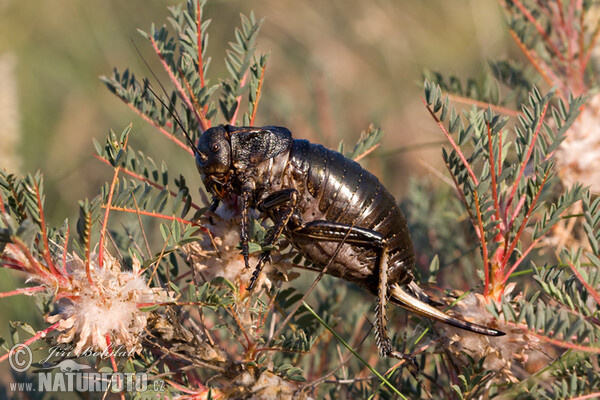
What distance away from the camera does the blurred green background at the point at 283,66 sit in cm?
429

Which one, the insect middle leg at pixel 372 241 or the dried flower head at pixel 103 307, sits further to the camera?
the insect middle leg at pixel 372 241

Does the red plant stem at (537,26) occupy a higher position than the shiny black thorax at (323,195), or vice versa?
the red plant stem at (537,26)

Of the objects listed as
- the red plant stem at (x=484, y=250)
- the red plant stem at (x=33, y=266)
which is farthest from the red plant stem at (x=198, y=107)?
the red plant stem at (x=484, y=250)

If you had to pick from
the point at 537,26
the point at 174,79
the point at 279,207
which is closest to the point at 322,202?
the point at 279,207

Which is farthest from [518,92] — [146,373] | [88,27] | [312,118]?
[88,27]

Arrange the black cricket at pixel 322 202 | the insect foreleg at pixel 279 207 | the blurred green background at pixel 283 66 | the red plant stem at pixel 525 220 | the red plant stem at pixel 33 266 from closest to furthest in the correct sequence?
the red plant stem at pixel 33 266
the red plant stem at pixel 525 220
the insect foreleg at pixel 279 207
the black cricket at pixel 322 202
the blurred green background at pixel 283 66

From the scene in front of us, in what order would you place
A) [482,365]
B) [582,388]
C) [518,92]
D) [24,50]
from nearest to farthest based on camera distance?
[582,388] < [482,365] < [518,92] < [24,50]

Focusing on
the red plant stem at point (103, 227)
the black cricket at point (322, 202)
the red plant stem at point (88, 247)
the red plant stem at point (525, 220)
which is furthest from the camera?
the black cricket at point (322, 202)

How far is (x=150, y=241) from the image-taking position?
3.35m

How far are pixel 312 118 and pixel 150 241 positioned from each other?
157 cm

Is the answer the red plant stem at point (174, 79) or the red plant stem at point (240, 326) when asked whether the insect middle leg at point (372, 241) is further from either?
the red plant stem at point (174, 79)

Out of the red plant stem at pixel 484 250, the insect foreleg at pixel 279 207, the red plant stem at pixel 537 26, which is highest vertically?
the red plant stem at pixel 537 26

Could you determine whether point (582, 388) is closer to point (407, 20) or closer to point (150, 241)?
point (150, 241)

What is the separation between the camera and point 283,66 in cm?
570
